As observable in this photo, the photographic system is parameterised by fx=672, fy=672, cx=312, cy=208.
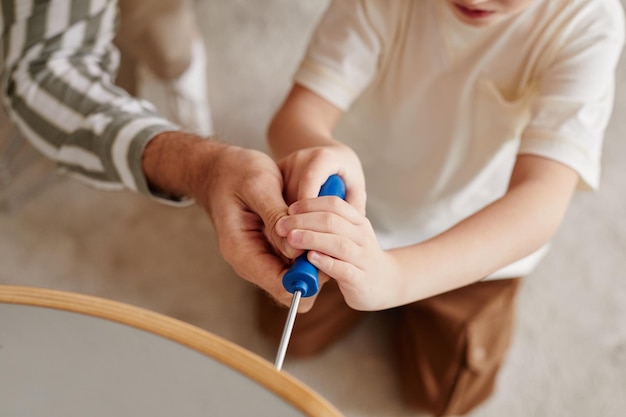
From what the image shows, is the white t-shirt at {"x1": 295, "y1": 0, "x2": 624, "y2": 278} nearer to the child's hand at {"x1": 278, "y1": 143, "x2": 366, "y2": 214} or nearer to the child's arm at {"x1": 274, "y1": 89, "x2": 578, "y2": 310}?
the child's arm at {"x1": 274, "y1": 89, "x2": 578, "y2": 310}

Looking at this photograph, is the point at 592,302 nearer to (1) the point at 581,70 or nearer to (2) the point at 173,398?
(1) the point at 581,70

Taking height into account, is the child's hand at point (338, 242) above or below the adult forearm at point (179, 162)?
above

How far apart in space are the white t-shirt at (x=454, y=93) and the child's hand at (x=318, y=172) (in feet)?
0.56

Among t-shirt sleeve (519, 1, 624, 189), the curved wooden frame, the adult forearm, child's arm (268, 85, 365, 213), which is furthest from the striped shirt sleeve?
t-shirt sleeve (519, 1, 624, 189)

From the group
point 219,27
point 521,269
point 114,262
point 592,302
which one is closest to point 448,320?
point 521,269

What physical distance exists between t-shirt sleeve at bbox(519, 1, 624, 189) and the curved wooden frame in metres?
0.40

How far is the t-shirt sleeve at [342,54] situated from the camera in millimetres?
744

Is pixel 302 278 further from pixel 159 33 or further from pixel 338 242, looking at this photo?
pixel 159 33

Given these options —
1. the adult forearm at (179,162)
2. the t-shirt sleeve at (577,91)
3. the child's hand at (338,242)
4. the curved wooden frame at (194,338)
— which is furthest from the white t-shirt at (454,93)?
the curved wooden frame at (194,338)

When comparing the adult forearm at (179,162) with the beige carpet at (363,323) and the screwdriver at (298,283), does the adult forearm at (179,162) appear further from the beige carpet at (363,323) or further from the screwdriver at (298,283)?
the beige carpet at (363,323)

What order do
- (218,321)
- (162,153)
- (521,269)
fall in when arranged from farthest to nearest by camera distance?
(218,321) → (521,269) → (162,153)

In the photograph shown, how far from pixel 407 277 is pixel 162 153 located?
0.30 metres

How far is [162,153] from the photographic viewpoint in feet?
2.41

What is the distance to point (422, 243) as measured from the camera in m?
0.64
